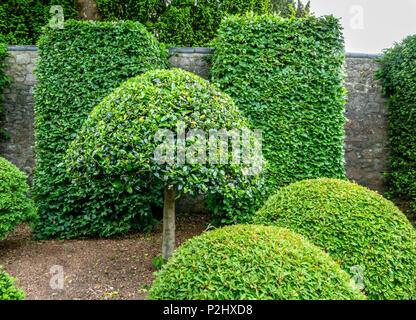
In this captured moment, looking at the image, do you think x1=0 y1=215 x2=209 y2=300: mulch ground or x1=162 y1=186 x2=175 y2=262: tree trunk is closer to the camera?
Result: x1=0 y1=215 x2=209 y2=300: mulch ground

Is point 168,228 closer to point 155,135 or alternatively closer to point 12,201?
point 155,135

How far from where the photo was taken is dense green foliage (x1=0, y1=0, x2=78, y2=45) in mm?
7363

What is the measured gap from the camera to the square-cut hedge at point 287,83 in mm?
4719

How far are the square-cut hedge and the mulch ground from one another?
6.76 ft

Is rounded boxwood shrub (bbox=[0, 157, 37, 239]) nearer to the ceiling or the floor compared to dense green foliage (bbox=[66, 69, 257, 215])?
nearer to the floor

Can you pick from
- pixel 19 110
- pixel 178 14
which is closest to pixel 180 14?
pixel 178 14

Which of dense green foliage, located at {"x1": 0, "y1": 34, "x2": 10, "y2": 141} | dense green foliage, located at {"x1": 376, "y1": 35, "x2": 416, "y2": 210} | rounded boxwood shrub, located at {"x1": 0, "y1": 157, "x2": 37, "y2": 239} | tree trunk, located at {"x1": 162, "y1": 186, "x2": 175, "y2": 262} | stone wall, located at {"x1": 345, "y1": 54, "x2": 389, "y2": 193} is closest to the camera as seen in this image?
tree trunk, located at {"x1": 162, "y1": 186, "x2": 175, "y2": 262}

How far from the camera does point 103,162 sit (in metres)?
2.78

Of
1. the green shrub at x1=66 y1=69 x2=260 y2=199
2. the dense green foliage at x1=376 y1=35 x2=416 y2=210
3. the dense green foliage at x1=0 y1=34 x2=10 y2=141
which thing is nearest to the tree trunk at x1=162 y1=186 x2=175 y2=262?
the green shrub at x1=66 y1=69 x2=260 y2=199

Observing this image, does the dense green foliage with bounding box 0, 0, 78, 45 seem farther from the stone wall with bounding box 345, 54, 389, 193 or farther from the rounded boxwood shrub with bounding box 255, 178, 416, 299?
the rounded boxwood shrub with bounding box 255, 178, 416, 299

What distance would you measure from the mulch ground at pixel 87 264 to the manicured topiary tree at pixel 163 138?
3.97ft

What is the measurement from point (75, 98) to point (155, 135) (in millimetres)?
2761

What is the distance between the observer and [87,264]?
3.90m

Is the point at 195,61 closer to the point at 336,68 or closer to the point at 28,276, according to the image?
the point at 336,68
